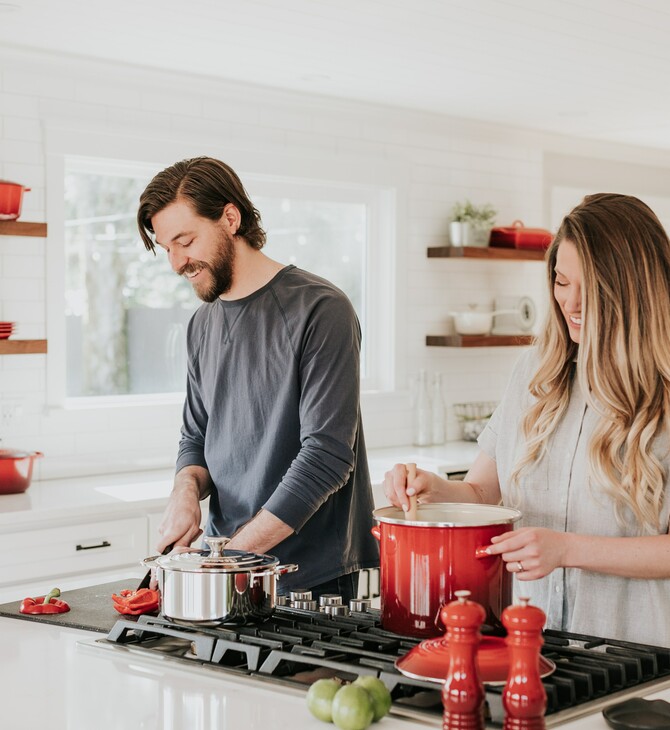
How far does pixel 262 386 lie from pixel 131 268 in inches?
100.0

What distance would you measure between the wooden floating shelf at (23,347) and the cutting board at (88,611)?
1.96 meters

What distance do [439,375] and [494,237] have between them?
0.83m

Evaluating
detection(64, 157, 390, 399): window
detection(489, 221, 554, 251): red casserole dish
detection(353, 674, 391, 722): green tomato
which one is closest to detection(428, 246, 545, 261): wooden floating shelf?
detection(489, 221, 554, 251): red casserole dish

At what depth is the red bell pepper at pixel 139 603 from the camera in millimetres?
2018

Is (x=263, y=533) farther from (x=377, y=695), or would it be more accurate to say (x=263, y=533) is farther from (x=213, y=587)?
(x=377, y=695)

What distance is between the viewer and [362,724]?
4.69 ft

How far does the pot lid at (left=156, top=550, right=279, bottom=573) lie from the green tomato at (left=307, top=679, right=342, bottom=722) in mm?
359

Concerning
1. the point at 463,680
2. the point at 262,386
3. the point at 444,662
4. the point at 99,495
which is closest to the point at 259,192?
the point at 99,495

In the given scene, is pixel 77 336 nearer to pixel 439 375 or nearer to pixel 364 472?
pixel 439 375

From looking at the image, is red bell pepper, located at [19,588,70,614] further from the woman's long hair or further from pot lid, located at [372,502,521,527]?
the woman's long hair

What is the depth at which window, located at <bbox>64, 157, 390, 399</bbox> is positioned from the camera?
15.4ft

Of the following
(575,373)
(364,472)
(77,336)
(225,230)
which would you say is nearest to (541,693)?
(575,373)

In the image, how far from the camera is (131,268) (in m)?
4.86

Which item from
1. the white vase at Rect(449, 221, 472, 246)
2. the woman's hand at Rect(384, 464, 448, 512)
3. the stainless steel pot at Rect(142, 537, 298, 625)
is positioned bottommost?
the stainless steel pot at Rect(142, 537, 298, 625)
